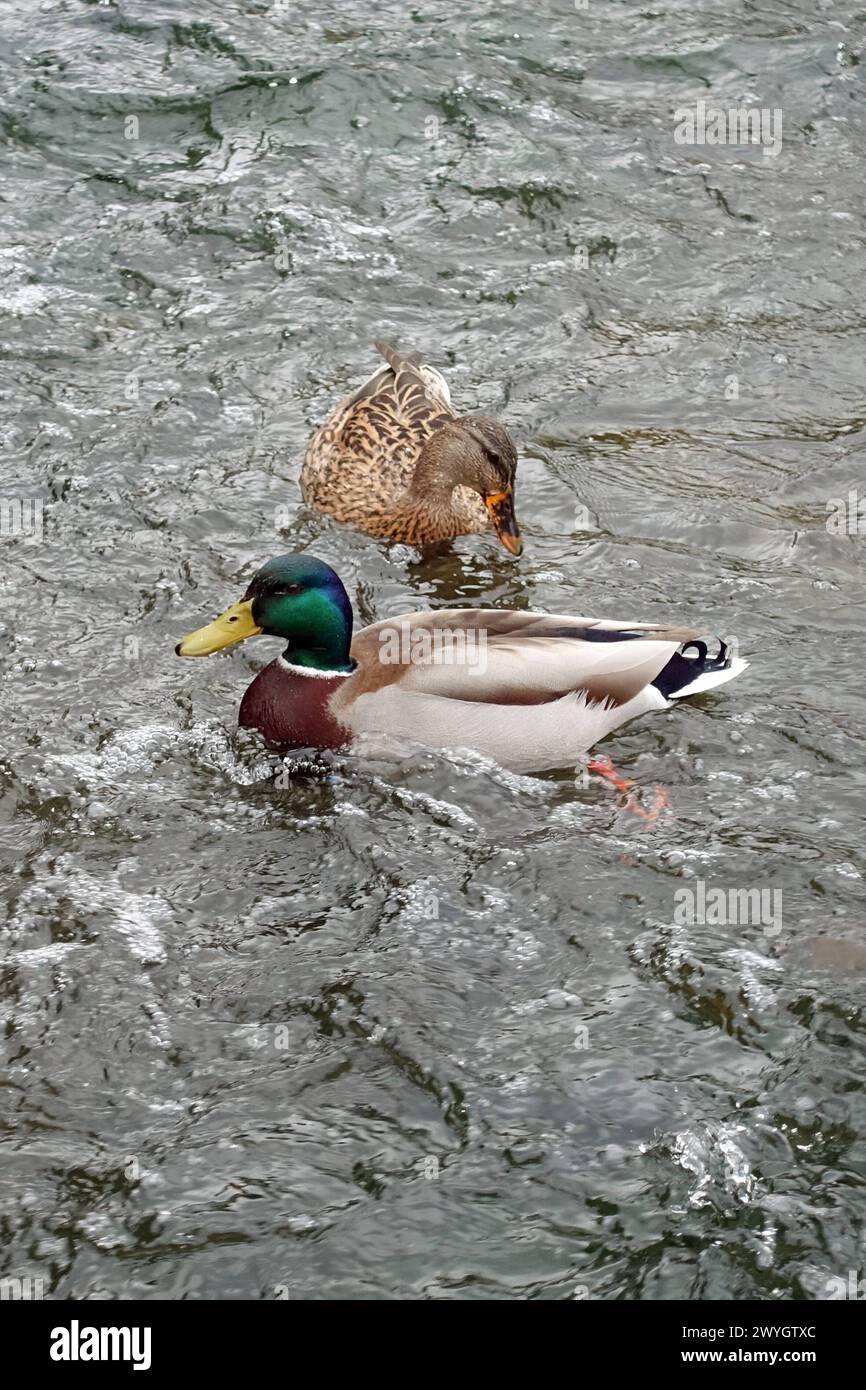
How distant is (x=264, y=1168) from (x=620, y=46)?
9177mm

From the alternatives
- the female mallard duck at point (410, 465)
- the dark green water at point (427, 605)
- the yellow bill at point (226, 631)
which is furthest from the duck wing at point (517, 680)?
the female mallard duck at point (410, 465)

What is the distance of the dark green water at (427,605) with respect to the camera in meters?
4.54

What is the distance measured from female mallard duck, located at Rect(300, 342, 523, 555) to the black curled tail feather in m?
1.44

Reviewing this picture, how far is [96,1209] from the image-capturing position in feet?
14.6

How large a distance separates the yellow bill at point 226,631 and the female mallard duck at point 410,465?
5.56ft

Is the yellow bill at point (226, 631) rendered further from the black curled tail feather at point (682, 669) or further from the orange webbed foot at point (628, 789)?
the black curled tail feather at point (682, 669)

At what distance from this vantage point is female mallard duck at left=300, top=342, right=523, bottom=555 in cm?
782

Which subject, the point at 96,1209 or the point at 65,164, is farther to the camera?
the point at 65,164

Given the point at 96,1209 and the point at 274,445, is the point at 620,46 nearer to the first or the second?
the point at 274,445

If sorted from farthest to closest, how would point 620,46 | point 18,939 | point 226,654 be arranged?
point 620,46, point 226,654, point 18,939

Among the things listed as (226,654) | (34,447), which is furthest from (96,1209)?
(34,447)

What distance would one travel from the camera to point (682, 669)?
21.7ft

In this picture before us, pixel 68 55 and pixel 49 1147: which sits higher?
pixel 68 55

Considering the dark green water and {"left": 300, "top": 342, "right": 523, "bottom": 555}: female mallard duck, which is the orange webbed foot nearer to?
the dark green water
